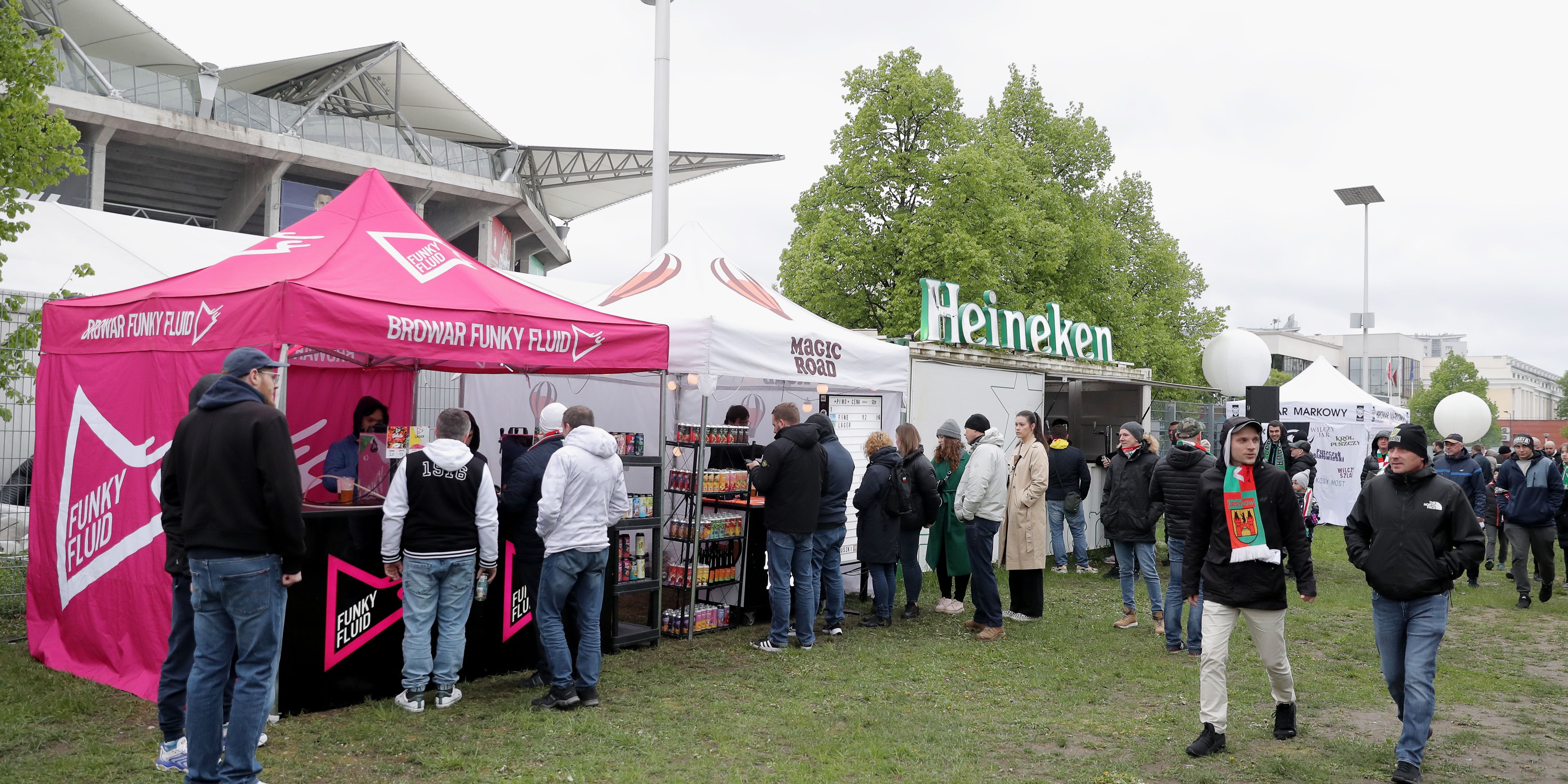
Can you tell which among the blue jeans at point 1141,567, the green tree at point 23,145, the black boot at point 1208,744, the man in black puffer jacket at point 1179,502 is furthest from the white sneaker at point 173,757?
the blue jeans at point 1141,567

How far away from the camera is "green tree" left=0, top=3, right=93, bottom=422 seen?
7.23 meters

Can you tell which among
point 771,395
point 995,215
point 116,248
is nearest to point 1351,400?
point 995,215

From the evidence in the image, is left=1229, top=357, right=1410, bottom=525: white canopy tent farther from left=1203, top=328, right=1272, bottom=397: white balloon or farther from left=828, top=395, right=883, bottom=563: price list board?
left=828, top=395, right=883, bottom=563: price list board

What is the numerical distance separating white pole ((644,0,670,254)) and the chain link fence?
632 centimetres

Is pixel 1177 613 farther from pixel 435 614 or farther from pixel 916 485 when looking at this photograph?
pixel 435 614

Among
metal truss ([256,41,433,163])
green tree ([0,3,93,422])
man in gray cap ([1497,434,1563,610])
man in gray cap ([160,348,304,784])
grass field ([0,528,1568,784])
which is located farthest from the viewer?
metal truss ([256,41,433,163])

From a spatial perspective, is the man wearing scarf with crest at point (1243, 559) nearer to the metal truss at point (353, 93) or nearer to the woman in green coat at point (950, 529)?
the woman in green coat at point (950, 529)

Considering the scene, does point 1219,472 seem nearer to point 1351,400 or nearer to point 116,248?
point 116,248

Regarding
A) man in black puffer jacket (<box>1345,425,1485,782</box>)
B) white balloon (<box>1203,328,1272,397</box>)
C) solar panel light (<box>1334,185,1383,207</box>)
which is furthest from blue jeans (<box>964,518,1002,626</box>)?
solar panel light (<box>1334,185,1383,207</box>)

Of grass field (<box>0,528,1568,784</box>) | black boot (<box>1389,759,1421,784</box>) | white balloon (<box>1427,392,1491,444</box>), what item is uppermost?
white balloon (<box>1427,392,1491,444</box>)

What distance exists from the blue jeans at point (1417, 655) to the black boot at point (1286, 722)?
21.6 inches

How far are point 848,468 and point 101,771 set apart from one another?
193 inches

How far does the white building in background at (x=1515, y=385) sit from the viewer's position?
343 ft

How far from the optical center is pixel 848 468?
7684 millimetres
